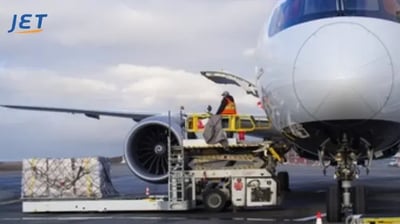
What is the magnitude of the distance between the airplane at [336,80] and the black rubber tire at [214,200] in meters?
3.20

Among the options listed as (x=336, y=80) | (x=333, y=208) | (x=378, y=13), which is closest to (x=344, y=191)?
(x=333, y=208)

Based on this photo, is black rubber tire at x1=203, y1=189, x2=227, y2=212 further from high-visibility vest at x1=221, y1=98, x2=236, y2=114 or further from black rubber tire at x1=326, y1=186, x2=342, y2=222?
black rubber tire at x1=326, y1=186, x2=342, y2=222

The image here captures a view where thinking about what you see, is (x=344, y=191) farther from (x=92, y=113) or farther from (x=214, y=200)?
(x=92, y=113)

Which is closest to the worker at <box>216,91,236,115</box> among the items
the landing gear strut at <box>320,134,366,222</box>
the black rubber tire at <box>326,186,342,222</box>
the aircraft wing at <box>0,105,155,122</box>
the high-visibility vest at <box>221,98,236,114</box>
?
the high-visibility vest at <box>221,98,236,114</box>

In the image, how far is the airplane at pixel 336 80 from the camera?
326 inches

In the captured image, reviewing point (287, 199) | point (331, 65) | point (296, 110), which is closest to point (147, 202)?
point (287, 199)

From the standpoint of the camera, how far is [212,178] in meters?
13.6

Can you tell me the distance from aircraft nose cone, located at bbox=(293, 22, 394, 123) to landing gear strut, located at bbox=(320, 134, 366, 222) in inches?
40.2

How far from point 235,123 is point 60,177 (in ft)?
13.3

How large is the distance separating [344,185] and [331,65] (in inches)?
90.9

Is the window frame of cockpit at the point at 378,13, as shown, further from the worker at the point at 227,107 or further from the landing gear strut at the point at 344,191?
the worker at the point at 227,107

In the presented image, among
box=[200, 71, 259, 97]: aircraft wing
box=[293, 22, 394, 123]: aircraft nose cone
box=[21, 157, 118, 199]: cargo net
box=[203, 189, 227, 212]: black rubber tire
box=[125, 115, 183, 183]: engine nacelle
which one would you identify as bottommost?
box=[203, 189, 227, 212]: black rubber tire

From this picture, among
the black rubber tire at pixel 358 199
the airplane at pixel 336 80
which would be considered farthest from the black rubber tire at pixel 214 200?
the black rubber tire at pixel 358 199

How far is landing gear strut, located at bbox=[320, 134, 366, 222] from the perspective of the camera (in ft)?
32.1
